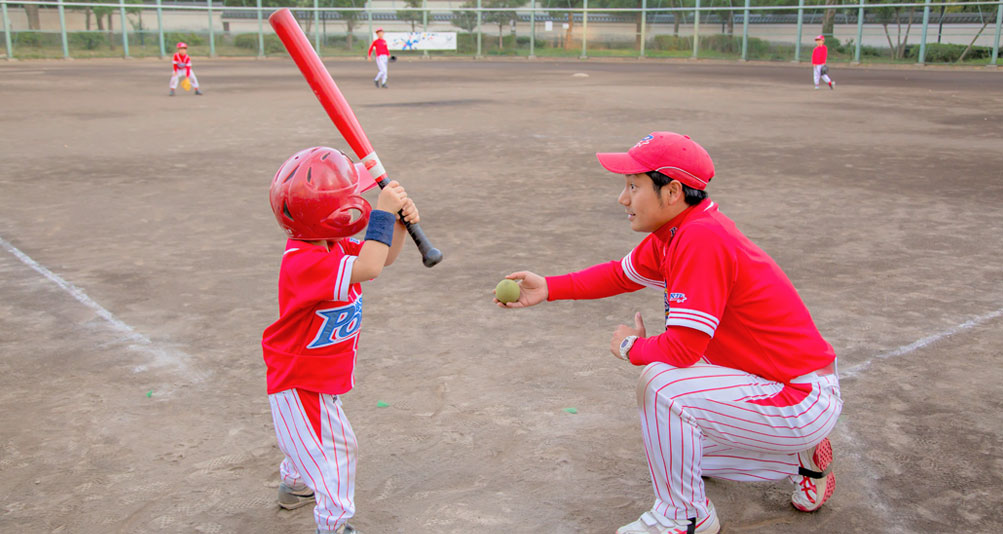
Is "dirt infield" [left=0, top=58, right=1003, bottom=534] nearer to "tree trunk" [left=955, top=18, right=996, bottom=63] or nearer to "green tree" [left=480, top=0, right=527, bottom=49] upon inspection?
"tree trunk" [left=955, top=18, right=996, bottom=63]

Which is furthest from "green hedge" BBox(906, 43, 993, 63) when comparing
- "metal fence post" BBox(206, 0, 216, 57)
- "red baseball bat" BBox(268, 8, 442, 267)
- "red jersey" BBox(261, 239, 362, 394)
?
"red jersey" BBox(261, 239, 362, 394)

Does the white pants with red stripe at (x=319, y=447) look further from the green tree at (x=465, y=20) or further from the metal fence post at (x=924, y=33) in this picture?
the green tree at (x=465, y=20)

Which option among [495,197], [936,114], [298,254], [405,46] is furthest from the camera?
[405,46]

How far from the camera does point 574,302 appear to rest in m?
5.66

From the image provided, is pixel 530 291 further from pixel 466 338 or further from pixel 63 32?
pixel 63 32

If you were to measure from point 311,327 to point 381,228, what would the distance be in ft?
1.37

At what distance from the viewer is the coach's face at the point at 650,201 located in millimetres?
2822

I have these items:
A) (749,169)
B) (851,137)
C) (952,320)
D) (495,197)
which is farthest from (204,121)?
(952,320)

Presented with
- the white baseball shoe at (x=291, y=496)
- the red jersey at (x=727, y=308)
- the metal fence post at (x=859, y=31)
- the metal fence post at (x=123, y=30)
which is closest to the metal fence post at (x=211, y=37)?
the metal fence post at (x=123, y=30)

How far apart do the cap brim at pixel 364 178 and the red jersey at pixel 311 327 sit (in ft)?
0.77

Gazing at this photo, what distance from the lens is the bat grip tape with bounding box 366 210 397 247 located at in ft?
8.46

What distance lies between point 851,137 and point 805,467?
39.1ft

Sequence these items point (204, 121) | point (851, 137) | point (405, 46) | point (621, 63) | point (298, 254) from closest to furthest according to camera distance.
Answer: point (298, 254)
point (851, 137)
point (204, 121)
point (621, 63)
point (405, 46)

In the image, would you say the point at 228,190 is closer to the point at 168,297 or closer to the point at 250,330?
the point at 168,297
